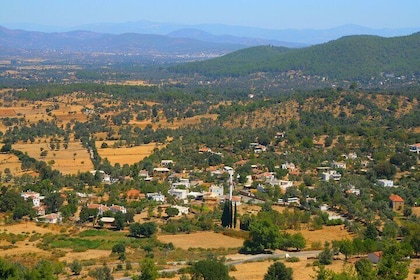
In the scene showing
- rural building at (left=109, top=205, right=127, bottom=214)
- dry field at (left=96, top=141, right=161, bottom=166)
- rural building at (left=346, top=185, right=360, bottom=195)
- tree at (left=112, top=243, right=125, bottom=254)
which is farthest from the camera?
dry field at (left=96, top=141, right=161, bottom=166)

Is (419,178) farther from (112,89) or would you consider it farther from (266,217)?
(112,89)

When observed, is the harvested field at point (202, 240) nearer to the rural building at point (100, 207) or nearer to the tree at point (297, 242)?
the tree at point (297, 242)

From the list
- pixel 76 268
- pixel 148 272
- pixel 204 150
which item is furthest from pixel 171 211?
pixel 204 150

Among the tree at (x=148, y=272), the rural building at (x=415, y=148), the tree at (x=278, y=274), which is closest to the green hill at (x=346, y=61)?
the rural building at (x=415, y=148)

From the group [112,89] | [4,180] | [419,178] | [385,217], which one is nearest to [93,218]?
[4,180]

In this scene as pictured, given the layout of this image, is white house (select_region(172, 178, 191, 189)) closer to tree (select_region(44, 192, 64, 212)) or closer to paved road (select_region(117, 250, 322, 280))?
tree (select_region(44, 192, 64, 212))

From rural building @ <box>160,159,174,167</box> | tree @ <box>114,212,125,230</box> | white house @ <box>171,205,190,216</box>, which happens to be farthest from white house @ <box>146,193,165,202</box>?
rural building @ <box>160,159,174,167</box>
